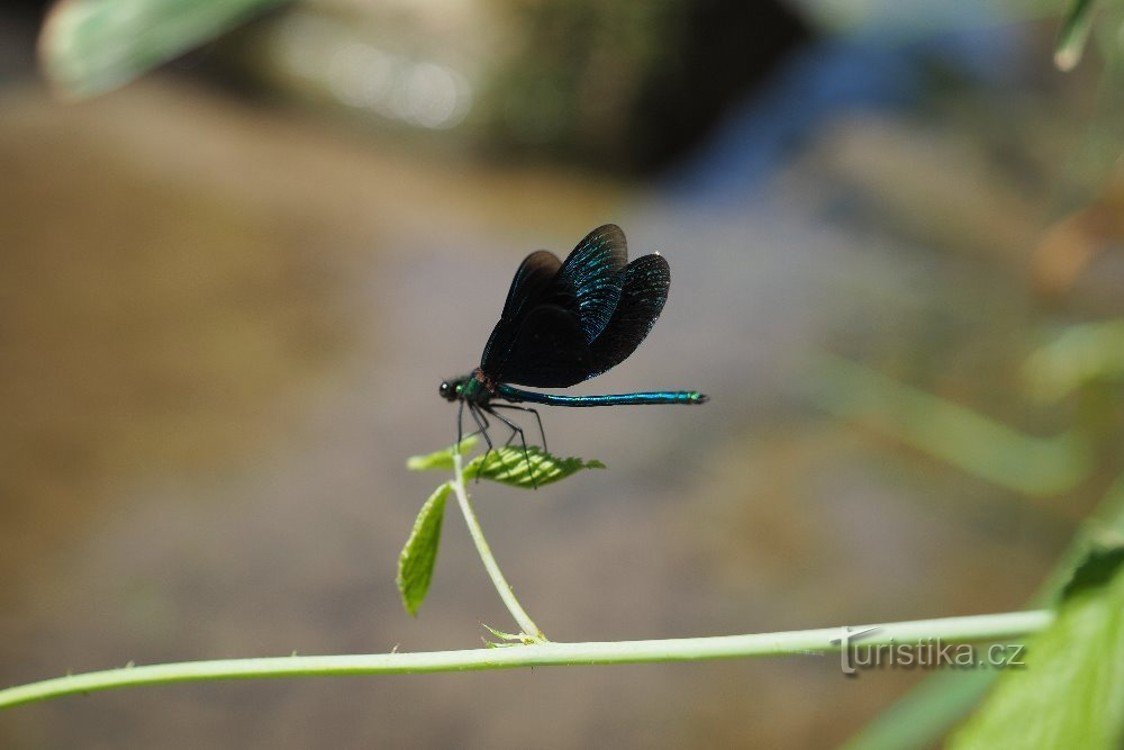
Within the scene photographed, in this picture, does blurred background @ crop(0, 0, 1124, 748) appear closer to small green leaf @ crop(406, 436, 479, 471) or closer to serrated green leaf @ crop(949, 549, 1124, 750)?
small green leaf @ crop(406, 436, 479, 471)

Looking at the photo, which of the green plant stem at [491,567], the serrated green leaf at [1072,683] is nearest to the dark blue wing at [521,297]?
the green plant stem at [491,567]

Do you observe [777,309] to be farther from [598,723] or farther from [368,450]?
[598,723]

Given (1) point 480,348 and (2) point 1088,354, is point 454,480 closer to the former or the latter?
(2) point 1088,354

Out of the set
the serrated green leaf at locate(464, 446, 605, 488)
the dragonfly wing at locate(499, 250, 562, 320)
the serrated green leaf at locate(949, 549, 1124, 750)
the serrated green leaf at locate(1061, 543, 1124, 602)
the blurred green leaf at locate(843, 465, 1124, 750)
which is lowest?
the blurred green leaf at locate(843, 465, 1124, 750)

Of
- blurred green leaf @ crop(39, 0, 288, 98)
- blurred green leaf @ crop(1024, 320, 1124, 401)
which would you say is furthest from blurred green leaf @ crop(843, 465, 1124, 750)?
blurred green leaf @ crop(39, 0, 288, 98)

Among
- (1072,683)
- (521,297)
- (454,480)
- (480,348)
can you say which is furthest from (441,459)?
(480,348)

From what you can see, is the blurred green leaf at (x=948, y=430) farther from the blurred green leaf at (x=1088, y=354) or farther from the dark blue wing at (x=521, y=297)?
the dark blue wing at (x=521, y=297)

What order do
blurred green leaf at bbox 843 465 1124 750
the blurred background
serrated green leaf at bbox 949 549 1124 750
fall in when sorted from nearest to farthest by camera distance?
serrated green leaf at bbox 949 549 1124 750, blurred green leaf at bbox 843 465 1124 750, the blurred background
